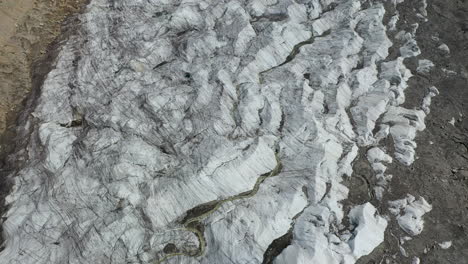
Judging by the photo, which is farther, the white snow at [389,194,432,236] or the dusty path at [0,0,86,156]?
the dusty path at [0,0,86,156]

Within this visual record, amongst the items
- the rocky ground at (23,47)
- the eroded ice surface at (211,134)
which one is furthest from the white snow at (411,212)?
the rocky ground at (23,47)

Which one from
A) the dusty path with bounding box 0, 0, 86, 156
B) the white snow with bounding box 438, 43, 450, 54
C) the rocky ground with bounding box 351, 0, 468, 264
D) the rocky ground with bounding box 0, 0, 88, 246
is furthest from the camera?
the white snow with bounding box 438, 43, 450, 54

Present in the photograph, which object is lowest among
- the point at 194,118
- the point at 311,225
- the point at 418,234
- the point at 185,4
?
the point at 418,234

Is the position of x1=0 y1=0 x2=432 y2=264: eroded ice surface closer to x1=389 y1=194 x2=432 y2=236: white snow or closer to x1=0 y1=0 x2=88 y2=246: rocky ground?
x1=389 y1=194 x2=432 y2=236: white snow

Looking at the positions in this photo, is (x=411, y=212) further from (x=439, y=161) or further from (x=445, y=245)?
(x=439, y=161)

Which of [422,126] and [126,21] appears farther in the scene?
[126,21]

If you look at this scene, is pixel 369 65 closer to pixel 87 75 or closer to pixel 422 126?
pixel 422 126

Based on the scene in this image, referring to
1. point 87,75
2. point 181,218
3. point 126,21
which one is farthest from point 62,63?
point 181,218

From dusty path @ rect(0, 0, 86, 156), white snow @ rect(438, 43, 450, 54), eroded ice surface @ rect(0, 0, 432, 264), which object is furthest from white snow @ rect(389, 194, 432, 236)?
dusty path @ rect(0, 0, 86, 156)
